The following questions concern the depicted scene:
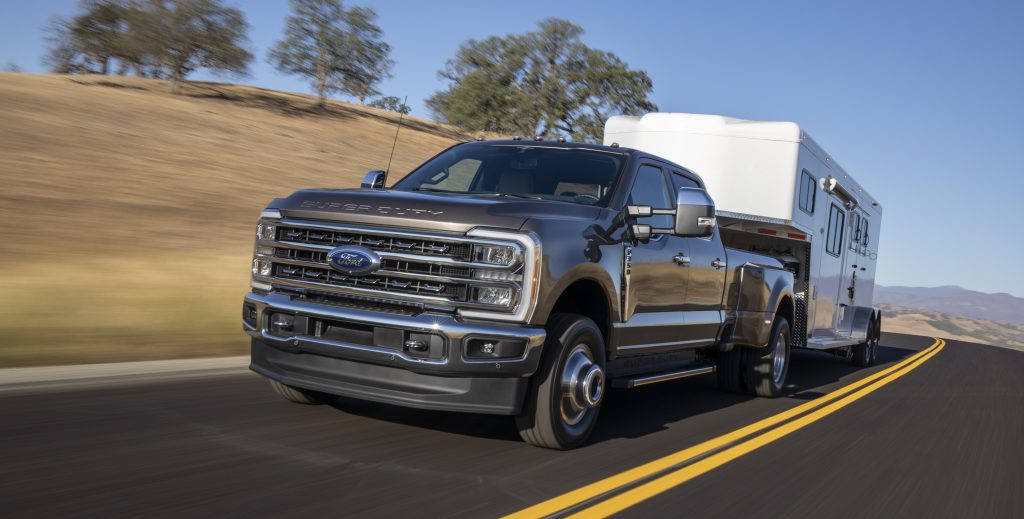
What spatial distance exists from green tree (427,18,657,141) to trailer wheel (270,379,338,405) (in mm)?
44052

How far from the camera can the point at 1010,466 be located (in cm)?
712

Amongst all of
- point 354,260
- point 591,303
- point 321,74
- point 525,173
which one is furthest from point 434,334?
point 321,74

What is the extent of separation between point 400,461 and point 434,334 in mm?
765

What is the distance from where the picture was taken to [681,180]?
832cm

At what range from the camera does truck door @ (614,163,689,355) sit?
6.69 metres

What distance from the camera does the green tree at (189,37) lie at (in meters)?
43.0

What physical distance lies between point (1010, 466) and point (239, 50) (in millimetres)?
43332

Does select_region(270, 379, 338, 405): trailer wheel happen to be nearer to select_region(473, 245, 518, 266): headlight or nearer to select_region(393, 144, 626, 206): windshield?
select_region(393, 144, 626, 206): windshield

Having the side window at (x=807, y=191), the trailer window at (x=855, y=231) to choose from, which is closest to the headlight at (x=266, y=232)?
the side window at (x=807, y=191)

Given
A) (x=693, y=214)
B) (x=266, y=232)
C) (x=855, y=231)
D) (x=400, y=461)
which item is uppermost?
(x=855, y=231)

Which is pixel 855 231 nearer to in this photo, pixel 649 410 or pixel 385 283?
pixel 649 410

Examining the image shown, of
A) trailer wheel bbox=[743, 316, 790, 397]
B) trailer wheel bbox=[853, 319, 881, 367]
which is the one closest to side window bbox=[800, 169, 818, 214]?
trailer wheel bbox=[743, 316, 790, 397]

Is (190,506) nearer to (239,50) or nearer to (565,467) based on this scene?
(565,467)

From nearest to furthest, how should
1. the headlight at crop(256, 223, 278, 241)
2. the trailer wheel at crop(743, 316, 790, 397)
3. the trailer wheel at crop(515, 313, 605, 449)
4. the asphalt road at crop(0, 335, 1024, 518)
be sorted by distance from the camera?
1. the asphalt road at crop(0, 335, 1024, 518)
2. the trailer wheel at crop(515, 313, 605, 449)
3. the headlight at crop(256, 223, 278, 241)
4. the trailer wheel at crop(743, 316, 790, 397)
